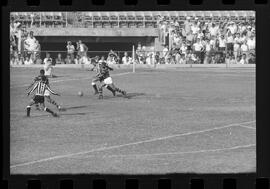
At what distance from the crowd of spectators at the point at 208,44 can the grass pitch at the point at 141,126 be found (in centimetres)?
174

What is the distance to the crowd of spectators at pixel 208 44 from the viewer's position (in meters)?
36.7

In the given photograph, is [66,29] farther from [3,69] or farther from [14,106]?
[3,69]

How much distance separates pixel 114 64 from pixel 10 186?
24.5 meters

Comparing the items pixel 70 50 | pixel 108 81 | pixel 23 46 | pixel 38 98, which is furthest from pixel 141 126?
pixel 70 50

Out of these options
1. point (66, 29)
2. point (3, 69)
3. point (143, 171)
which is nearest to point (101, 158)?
point (143, 171)

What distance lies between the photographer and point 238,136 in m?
20.8

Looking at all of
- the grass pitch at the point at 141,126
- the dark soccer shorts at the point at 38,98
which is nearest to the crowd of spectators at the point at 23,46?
the grass pitch at the point at 141,126

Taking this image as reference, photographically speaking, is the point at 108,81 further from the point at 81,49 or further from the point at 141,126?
the point at 81,49

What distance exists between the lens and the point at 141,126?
22.5 m

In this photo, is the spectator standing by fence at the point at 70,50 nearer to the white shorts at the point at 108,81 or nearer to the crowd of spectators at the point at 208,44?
the crowd of spectators at the point at 208,44

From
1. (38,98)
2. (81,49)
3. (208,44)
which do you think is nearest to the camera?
(38,98)

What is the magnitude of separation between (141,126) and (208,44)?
597 inches

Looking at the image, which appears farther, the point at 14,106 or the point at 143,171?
the point at 14,106

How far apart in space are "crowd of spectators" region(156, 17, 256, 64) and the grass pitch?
1.74 metres
